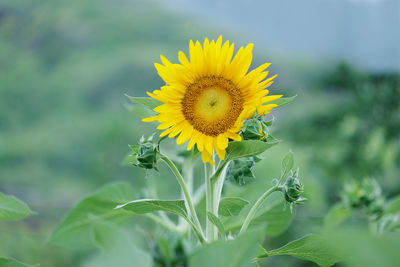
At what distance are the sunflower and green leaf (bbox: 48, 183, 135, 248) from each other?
106mm

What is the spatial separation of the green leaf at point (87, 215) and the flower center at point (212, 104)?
0.11 meters

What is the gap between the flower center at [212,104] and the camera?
0.82 ft

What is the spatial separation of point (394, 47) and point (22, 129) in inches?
76.1

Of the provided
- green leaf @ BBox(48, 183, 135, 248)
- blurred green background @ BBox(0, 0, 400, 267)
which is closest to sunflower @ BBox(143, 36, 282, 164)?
green leaf @ BBox(48, 183, 135, 248)

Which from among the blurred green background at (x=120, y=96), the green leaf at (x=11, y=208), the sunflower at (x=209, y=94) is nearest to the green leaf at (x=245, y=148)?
the sunflower at (x=209, y=94)

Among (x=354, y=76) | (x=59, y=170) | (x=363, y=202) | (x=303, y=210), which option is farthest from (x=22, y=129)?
(x=363, y=202)

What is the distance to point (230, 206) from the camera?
0.84 feet

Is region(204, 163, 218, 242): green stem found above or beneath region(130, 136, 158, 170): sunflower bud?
beneath

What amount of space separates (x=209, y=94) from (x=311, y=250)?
0.10 m

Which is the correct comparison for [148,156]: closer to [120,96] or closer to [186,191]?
[186,191]

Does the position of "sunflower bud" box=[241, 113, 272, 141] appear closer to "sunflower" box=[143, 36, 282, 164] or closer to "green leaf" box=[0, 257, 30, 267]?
"sunflower" box=[143, 36, 282, 164]

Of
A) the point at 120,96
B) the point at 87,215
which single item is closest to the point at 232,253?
the point at 87,215

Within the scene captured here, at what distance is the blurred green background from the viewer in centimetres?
134

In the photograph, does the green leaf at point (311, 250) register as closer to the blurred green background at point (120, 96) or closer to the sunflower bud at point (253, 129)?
the sunflower bud at point (253, 129)
